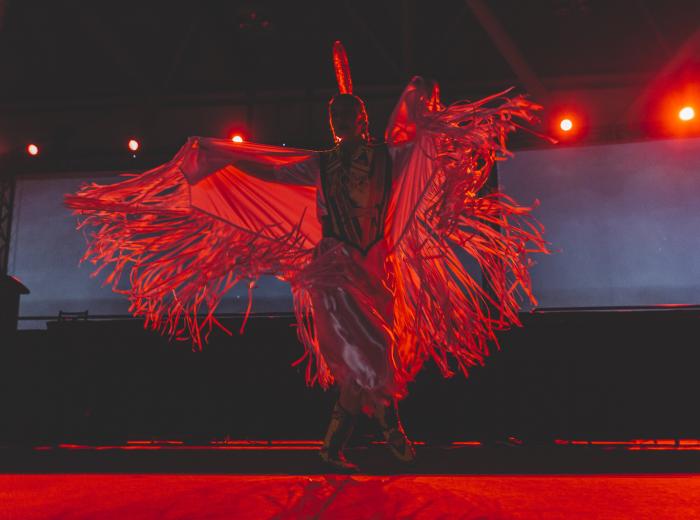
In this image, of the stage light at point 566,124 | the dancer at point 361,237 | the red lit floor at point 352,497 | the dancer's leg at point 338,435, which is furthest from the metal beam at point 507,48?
the red lit floor at point 352,497

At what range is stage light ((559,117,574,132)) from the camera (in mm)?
5238

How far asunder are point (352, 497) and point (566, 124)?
189 inches

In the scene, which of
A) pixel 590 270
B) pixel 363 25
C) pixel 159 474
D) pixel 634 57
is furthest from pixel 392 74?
pixel 159 474

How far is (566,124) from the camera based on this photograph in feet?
17.2

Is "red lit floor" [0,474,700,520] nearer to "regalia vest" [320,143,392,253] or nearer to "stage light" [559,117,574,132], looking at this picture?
"regalia vest" [320,143,392,253]

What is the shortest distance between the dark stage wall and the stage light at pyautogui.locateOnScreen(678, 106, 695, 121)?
46.7 inches

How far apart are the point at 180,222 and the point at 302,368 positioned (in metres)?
1.80

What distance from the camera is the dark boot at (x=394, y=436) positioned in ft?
6.44

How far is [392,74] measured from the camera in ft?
20.6

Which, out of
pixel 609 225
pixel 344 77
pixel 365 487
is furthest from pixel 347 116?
pixel 609 225

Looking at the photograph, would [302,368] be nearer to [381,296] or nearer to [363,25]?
[381,296]

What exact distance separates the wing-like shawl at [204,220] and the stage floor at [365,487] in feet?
1.88

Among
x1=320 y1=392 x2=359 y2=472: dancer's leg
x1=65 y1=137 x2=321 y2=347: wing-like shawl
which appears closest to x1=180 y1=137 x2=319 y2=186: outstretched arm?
x1=65 y1=137 x2=321 y2=347: wing-like shawl

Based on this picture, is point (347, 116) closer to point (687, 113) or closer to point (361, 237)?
point (361, 237)
